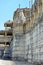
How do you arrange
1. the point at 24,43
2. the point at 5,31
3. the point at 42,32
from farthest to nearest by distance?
the point at 5,31, the point at 24,43, the point at 42,32

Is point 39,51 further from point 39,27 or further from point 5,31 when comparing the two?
point 5,31

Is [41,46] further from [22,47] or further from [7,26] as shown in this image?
[7,26]

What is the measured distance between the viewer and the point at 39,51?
46.1 ft

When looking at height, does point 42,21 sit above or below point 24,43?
above

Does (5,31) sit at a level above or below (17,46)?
below

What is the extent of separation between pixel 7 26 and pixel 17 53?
24.9 metres

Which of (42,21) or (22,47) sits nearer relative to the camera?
(42,21)

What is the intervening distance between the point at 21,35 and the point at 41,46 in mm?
9163

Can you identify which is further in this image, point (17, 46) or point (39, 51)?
point (17, 46)

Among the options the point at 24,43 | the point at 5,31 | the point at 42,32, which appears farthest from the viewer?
the point at 5,31

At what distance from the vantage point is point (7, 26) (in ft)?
156

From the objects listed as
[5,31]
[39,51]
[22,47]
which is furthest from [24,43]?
[5,31]

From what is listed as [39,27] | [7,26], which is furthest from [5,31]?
[39,27]

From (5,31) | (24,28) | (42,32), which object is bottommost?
(5,31)
